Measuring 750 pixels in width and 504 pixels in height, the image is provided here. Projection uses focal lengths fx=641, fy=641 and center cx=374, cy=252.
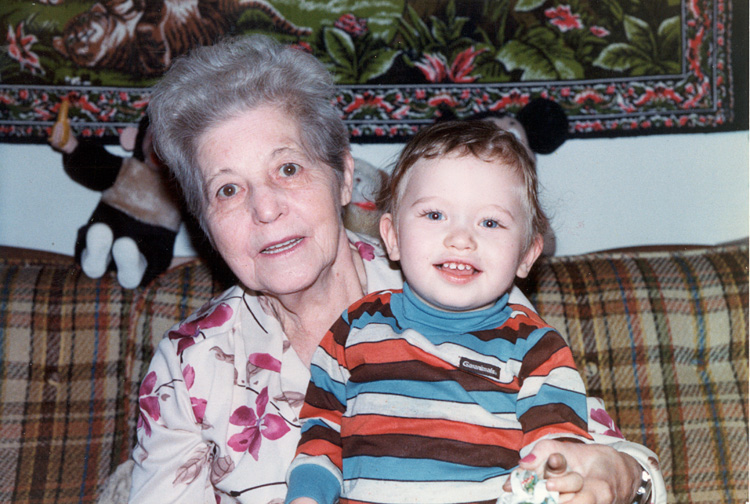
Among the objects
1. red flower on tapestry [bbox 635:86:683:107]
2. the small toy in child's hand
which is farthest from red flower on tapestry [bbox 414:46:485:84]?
the small toy in child's hand

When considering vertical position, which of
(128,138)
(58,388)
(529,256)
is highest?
(529,256)

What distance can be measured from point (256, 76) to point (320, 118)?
6.7 inches

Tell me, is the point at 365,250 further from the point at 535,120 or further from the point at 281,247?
the point at 535,120

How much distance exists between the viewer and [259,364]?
1.52m

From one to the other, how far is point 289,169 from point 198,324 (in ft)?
1.46

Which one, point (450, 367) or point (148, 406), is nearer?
point (450, 367)

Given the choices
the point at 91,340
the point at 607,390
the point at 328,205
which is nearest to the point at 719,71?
the point at 607,390

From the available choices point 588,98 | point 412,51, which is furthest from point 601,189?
point 412,51

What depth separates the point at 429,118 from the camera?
2.21 m

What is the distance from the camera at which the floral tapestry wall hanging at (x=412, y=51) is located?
2.15 meters

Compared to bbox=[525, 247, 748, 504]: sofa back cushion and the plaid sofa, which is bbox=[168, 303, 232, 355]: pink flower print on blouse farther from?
bbox=[525, 247, 748, 504]: sofa back cushion

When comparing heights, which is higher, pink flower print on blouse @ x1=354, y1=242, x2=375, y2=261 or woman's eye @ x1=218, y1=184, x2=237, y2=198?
woman's eye @ x1=218, y1=184, x2=237, y2=198

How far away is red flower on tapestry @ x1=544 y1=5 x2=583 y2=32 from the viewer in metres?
2.16

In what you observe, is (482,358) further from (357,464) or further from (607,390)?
(607,390)
